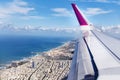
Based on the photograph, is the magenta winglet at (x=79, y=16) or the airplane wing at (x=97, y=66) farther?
the magenta winglet at (x=79, y=16)

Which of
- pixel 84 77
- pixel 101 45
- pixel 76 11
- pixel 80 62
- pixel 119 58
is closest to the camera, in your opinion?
pixel 84 77

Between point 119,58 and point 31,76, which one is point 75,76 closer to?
point 119,58

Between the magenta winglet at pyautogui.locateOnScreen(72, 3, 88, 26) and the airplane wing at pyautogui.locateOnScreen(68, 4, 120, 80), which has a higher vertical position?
the magenta winglet at pyautogui.locateOnScreen(72, 3, 88, 26)

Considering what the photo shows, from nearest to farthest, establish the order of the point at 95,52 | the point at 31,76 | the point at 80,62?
the point at 80,62, the point at 95,52, the point at 31,76

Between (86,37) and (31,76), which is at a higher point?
(86,37)

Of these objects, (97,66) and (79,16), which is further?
(79,16)

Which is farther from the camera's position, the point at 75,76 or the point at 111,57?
the point at 111,57

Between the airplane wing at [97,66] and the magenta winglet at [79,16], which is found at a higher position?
the magenta winglet at [79,16]

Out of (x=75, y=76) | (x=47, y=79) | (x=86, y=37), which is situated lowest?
(x=47, y=79)

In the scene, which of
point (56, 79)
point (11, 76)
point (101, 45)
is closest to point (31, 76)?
point (11, 76)

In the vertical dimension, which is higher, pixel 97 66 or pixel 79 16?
pixel 79 16

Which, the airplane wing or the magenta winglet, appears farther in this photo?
the magenta winglet
